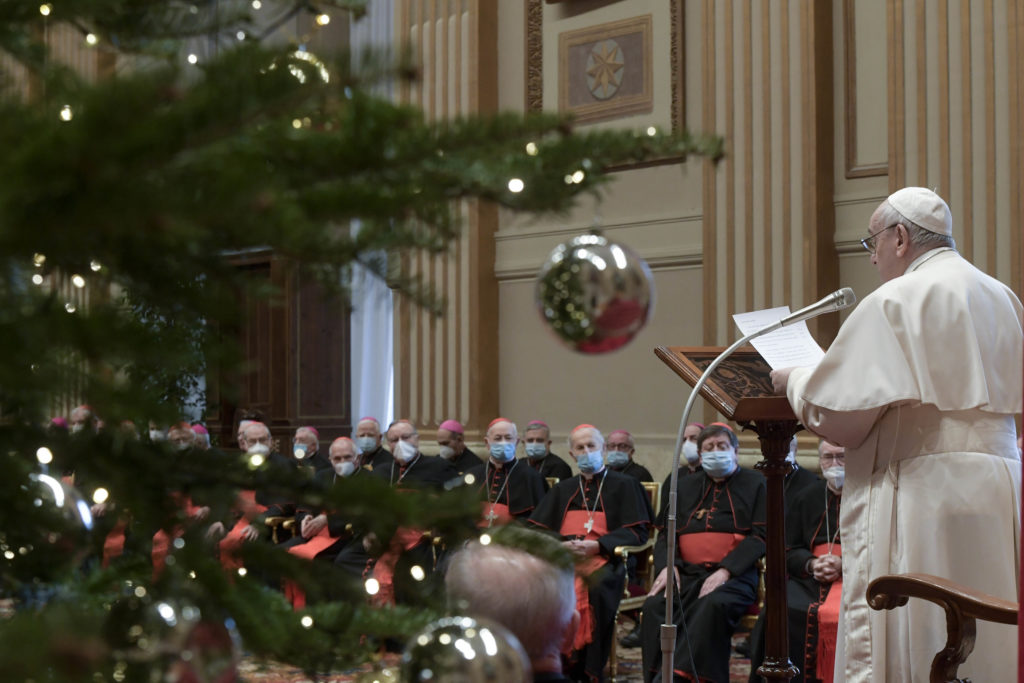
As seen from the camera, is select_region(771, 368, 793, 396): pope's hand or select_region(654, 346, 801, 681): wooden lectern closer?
select_region(771, 368, 793, 396): pope's hand

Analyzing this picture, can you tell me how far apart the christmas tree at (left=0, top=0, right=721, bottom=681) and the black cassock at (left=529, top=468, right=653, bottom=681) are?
587 centimetres

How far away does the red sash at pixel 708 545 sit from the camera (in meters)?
7.25

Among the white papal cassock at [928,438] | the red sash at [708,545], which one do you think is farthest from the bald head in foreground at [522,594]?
the red sash at [708,545]

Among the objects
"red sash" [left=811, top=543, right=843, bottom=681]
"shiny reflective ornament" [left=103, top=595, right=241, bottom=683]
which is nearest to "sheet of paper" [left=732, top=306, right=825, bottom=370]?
"red sash" [left=811, top=543, right=843, bottom=681]

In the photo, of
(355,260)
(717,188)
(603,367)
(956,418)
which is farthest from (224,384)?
(603,367)

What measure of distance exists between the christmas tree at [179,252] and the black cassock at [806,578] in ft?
17.2

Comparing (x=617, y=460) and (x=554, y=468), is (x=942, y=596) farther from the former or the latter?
(x=554, y=468)

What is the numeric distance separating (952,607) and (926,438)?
93 cm

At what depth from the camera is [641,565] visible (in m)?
7.69

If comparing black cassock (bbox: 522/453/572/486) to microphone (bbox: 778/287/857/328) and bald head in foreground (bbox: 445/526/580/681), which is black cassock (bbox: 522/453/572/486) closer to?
microphone (bbox: 778/287/857/328)

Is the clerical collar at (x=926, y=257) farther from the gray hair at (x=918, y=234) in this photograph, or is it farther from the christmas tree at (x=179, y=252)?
the christmas tree at (x=179, y=252)

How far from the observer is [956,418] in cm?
385

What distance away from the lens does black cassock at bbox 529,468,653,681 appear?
22.3ft

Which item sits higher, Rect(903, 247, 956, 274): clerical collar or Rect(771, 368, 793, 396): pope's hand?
Rect(903, 247, 956, 274): clerical collar
